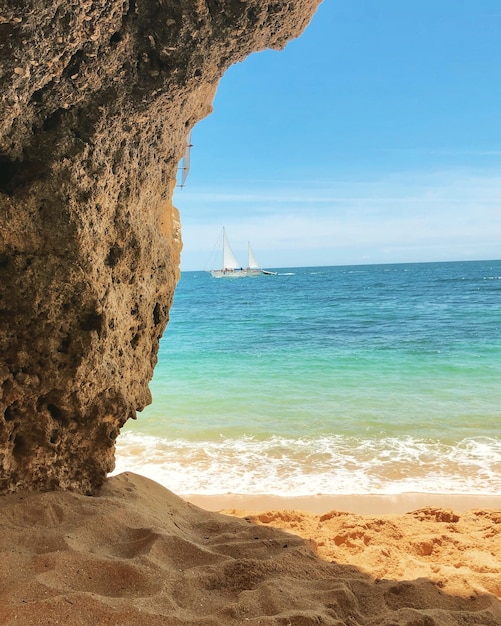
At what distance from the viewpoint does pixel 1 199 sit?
7.76ft

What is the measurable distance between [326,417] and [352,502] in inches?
121

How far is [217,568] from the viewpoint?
2.42 m

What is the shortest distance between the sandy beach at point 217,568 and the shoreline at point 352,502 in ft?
2.65

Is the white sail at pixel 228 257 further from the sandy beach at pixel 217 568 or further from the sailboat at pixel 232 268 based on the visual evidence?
the sandy beach at pixel 217 568

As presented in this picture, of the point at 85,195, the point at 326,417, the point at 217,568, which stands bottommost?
the point at 326,417

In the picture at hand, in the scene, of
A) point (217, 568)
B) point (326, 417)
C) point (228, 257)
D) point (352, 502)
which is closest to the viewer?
point (217, 568)

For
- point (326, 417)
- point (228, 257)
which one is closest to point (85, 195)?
point (326, 417)

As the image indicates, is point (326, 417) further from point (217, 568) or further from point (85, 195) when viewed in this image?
point (85, 195)

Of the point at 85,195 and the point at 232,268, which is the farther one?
the point at 232,268

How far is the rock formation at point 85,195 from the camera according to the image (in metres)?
2.34

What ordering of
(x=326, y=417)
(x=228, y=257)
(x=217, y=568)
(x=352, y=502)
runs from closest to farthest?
(x=217, y=568) → (x=352, y=502) → (x=326, y=417) → (x=228, y=257)

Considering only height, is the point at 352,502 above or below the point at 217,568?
below

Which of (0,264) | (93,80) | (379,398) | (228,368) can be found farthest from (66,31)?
(228,368)

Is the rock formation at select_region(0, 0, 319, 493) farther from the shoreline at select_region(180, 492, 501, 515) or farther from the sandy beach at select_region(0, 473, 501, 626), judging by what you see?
the shoreline at select_region(180, 492, 501, 515)
